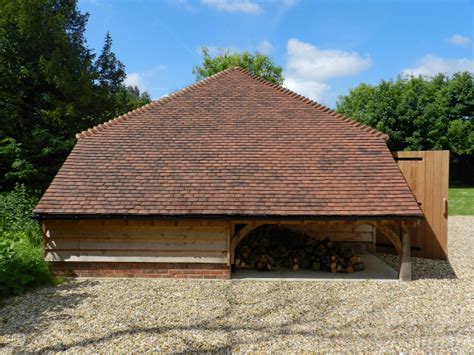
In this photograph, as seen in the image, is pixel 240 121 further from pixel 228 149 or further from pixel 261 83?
pixel 261 83

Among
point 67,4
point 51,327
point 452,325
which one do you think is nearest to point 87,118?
point 67,4

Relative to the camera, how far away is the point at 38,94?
53.2 feet

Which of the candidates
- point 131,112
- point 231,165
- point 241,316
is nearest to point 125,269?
point 241,316

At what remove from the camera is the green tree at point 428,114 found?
25047 mm

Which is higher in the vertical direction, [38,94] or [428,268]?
[38,94]

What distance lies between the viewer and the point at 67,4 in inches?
706

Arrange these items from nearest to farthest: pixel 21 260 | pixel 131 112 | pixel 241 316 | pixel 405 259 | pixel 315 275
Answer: pixel 241 316, pixel 21 260, pixel 405 259, pixel 315 275, pixel 131 112

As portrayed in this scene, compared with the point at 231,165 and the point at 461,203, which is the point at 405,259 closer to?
the point at 231,165

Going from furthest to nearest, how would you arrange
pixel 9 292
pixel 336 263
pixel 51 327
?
pixel 336 263
pixel 9 292
pixel 51 327

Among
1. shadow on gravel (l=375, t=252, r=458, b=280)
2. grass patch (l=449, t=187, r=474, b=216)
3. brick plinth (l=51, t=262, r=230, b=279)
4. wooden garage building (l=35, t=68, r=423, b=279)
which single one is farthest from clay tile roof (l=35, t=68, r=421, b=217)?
grass patch (l=449, t=187, r=474, b=216)

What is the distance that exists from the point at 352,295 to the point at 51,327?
16.7 feet

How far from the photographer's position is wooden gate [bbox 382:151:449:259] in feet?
27.5

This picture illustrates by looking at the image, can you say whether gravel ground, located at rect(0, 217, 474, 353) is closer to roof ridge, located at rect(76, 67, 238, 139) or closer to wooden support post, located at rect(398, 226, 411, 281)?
wooden support post, located at rect(398, 226, 411, 281)

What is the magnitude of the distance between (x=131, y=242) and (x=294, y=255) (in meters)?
3.80
